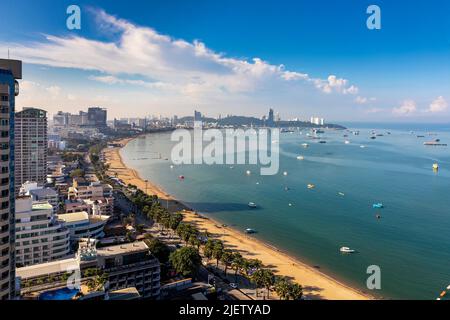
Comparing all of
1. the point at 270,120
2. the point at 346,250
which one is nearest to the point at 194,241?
the point at 346,250

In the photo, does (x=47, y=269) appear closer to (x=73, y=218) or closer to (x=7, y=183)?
(x=7, y=183)

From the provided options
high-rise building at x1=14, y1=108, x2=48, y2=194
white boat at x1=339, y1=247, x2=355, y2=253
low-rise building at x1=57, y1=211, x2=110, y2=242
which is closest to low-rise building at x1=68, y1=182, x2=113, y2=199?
low-rise building at x1=57, y1=211, x2=110, y2=242

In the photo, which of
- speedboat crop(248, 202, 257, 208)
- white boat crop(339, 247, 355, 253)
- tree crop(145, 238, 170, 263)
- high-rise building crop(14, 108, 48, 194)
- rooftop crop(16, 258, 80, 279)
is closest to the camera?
rooftop crop(16, 258, 80, 279)

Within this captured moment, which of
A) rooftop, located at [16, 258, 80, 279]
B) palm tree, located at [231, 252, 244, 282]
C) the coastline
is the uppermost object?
rooftop, located at [16, 258, 80, 279]

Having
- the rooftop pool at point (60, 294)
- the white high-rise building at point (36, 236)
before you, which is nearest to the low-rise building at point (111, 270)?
the rooftop pool at point (60, 294)

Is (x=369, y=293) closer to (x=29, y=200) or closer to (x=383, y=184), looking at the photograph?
(x=29, y=200)

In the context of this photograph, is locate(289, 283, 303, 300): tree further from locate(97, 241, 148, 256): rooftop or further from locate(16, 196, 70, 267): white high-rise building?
locate(16, 196, 70, 267): white high-rise building

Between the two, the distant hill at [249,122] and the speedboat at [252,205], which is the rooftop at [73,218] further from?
the distant hill at [249,122]

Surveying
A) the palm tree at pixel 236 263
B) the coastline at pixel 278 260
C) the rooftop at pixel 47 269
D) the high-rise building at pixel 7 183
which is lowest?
the coastline at pixel 278 260
